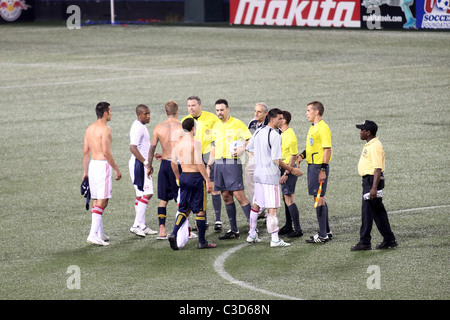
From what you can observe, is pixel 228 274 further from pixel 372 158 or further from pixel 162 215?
pixel 372 158

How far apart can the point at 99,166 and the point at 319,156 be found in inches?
134

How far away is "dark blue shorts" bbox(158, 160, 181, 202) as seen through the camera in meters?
13.5

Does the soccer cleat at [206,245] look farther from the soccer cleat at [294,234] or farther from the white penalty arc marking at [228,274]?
the soccer cleat at [294,234]

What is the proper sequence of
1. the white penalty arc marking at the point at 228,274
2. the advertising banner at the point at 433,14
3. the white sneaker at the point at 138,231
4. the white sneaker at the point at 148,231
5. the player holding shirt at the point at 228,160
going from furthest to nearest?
the advertising banner at the point at 433,14 < the white sneaker at the point at 148,231 < the white sneaker at the point at 138,231 < the player holding shirt at the point at 228,160 < the white penalty arc marking at the point at 228,274

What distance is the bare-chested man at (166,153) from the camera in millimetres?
13367

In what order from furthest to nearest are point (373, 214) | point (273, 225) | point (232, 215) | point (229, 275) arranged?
point (232, 215), point (273, 225), point (373, 214), point (229, 275)

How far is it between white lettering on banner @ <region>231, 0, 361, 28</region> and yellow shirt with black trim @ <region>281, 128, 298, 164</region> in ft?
103

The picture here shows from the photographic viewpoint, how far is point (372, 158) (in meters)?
12.2

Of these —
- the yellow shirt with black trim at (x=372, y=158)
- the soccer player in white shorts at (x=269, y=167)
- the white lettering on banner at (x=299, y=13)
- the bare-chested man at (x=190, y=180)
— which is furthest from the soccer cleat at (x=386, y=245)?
the white lettering on banner at (x=299, y=13)

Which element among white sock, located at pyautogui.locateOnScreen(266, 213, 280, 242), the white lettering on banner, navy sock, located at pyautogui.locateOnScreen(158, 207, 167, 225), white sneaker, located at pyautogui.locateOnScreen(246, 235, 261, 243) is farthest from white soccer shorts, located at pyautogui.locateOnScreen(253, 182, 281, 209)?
the white lettering on banner

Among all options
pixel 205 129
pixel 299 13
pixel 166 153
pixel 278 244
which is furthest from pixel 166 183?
pixel 299 13

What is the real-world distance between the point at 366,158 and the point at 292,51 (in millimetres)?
26792

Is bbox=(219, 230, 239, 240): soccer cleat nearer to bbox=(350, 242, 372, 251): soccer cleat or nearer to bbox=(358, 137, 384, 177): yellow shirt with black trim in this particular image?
bbox=(350, 242, 372, 251): soccer cleat

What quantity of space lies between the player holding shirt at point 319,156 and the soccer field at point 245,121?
0.39m
